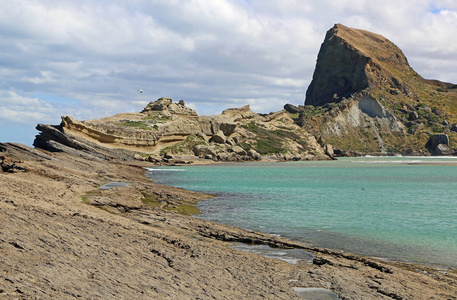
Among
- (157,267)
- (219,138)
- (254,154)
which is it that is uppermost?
(219,138)

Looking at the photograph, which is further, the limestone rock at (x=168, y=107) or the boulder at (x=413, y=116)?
the boulder at (x=413, y=116)

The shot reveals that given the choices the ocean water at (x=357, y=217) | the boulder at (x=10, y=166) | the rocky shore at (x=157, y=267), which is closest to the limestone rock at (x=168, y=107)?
the ocean water at (x=357, y=217)

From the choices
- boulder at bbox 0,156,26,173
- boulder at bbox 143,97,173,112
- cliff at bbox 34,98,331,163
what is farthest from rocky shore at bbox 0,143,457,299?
boulder at bbox 143,97,173,112

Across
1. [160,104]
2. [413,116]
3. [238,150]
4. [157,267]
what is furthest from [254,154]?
[413,116]

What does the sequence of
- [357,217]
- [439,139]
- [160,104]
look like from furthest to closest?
[439,139], [160,104], [357,217]

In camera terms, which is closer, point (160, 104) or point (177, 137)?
point (177, 137)

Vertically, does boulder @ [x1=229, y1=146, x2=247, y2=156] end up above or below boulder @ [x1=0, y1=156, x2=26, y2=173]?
above

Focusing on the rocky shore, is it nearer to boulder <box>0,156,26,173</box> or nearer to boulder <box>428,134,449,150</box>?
boulder <box>0,156,26,173</box>

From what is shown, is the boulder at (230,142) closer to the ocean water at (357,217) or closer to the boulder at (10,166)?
the ocean water at (357,217)

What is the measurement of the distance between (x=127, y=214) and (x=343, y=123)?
17402cm

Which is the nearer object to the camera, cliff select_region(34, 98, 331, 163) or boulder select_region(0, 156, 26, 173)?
boulder select_region(0, 156, 26, 173)

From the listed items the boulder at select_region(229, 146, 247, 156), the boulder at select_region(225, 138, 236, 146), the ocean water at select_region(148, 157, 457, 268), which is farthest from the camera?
the boulder at select_region(225, 138, 236, 146)

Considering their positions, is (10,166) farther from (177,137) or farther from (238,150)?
(238,150)

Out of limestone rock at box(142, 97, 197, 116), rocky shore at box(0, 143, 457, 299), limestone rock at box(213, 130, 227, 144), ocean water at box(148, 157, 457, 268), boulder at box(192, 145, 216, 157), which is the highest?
limestone rock at box(142, 97, 197, 116)
